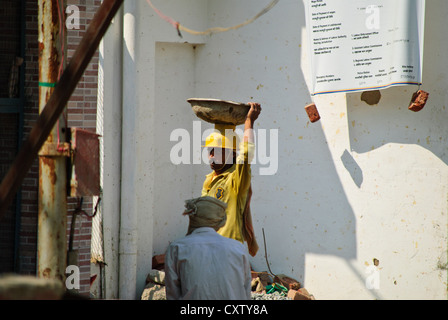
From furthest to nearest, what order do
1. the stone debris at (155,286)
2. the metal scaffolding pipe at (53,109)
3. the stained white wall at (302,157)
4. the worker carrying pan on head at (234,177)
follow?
1. the stone debris at (155,286)
2. the stained white wall at (302,157)
3. the worker carrying pan on head at (234,177)
4. the metal scaffolding pipe at (53,109)

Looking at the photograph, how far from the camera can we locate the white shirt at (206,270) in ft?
14.5

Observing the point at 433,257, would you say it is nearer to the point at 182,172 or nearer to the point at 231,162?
the point at 231,162

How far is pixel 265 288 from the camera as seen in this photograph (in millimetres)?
8258

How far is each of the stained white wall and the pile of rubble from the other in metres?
0.12

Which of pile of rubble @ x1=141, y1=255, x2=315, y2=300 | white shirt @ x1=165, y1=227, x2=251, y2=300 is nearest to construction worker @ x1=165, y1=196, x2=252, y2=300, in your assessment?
white shirt @ x1=165, y1=227, x2=251, y2=300

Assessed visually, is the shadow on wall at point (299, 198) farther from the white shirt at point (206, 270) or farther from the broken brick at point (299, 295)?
the white shirt at point (206, 270)

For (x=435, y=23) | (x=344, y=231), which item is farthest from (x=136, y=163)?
(x=435, y=23)

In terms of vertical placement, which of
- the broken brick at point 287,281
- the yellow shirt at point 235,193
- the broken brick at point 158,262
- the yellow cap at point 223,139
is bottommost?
the broken brick at point 287,281

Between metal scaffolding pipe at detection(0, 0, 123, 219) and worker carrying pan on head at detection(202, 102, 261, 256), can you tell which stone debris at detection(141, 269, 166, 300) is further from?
metal scaffolding pipe at detection(0, 0, 123, 219)

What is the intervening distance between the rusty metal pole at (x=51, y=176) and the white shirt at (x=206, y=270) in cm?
81

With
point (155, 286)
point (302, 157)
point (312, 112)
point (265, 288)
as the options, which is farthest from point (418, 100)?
point (155, 286)

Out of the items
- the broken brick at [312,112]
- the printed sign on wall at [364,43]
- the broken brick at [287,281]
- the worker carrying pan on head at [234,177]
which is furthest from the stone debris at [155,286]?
the printed sign on wall at [364,43]
